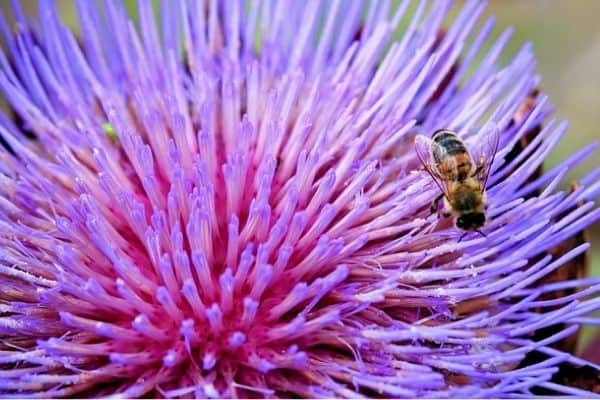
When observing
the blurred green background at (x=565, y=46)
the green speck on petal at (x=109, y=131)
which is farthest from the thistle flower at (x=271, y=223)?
the blurred green background at (x=565, y=46)

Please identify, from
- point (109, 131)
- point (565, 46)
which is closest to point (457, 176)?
point (109, 131)

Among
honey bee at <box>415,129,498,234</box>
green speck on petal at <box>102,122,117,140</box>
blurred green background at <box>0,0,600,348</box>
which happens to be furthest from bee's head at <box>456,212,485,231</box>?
blurred green background at <box>0,0,600,348</box>

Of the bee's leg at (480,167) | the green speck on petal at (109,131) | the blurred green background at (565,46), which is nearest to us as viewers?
the bee's leg at (480,167)

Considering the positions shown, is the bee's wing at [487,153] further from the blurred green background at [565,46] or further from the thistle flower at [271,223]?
the blurred green background at [565,46]

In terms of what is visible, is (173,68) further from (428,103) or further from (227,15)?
(428,103)

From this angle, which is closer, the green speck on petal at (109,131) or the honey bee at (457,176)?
the honey bee at (457,176)

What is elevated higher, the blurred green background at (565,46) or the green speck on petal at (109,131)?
the blurred green background at (565,46)

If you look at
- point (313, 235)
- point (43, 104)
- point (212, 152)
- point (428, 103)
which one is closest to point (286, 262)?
point (313, 235)

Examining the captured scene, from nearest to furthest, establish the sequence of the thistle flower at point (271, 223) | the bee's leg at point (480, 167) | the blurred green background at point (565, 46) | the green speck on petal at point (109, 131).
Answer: the thistle flower at point (271, 223), the bee's leg at point (480, 167), the green speck on petal at point (109, 131), the blurred green background at point (565, 46)
